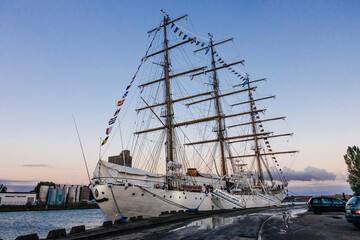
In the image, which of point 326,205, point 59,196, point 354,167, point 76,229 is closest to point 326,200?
point 326,205

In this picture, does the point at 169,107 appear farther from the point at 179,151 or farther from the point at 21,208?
the point at 21,208

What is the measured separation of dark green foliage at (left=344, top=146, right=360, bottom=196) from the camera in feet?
160

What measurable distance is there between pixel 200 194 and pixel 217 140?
19251mm

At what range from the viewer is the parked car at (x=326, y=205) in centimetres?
1658

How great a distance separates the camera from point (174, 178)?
2327cm

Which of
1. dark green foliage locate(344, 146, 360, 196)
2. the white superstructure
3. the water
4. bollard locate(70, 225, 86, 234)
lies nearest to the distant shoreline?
the white superstructure

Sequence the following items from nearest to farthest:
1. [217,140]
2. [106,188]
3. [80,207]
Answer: [106,188], [217,140], [80,207]

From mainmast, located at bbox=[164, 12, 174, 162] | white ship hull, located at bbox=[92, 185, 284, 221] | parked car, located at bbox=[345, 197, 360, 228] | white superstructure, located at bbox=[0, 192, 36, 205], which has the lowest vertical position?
white superstructure, located at bbox=[0, 192, 36, 205]

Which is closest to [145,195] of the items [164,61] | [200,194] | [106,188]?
[106,188]

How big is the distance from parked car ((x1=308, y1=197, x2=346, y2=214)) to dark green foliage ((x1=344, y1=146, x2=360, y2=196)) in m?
43.1

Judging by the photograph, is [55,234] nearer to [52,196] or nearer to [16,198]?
[16,198]

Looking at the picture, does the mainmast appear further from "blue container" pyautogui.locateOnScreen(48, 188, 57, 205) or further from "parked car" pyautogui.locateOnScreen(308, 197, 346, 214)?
"blue container" pyautogui.locateOnScreen(48, 188, 57, 205)

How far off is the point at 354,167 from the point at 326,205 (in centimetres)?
4553

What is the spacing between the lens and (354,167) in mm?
49844
